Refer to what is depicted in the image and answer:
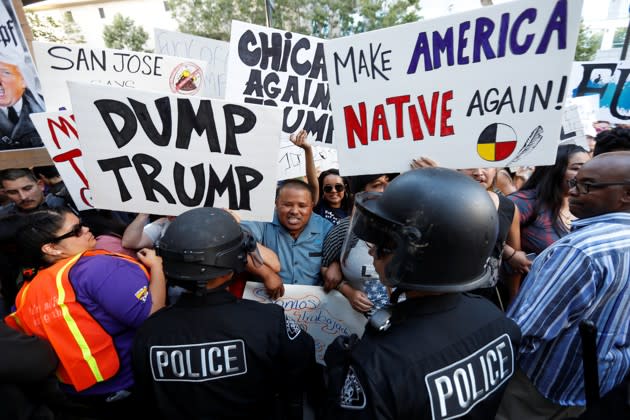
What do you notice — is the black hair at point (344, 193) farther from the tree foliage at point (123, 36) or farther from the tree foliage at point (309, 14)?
the tree foliage at point (123, 36)

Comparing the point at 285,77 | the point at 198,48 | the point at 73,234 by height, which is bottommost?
the point at 73,234

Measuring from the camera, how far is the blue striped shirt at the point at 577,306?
1.44 meters

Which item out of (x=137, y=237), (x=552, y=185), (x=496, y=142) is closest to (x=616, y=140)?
(x=552, y=185)

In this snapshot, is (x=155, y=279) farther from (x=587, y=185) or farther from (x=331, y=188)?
(x=587, y=185)

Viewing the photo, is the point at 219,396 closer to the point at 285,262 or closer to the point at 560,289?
the point at 285,262

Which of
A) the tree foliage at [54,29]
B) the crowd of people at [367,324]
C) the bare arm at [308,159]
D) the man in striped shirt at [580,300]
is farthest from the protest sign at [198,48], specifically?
the man in striped shirt at [580,300]

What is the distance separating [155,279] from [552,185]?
Answer: 2.76 meters

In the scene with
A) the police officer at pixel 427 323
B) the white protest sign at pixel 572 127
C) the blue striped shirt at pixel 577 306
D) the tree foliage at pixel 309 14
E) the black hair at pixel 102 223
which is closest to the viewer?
the police officer at pixel 427 323

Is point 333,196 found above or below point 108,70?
below

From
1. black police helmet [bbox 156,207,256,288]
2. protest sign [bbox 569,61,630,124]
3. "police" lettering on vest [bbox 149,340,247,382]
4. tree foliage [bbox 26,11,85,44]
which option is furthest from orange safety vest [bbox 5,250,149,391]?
protest sign [bbox 569,61,630,124]

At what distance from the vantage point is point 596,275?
1.43 metres

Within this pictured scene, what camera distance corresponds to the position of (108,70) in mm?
3559

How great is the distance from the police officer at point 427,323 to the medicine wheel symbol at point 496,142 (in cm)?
98

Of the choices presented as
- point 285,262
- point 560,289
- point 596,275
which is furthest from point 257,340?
point 596,275
